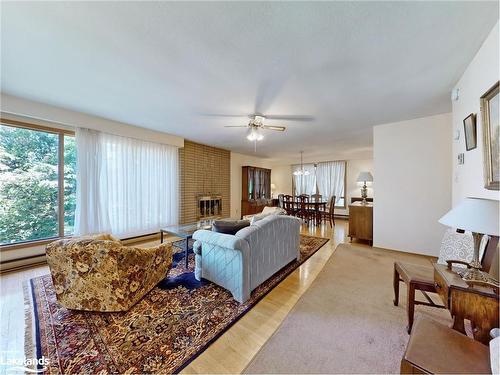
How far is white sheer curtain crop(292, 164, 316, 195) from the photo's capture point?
25.8ft

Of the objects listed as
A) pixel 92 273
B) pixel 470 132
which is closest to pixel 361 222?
pixel 470 132

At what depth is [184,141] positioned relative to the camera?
512 cm

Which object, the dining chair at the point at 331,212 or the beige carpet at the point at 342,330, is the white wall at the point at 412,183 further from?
the dining chair at the point at 331,212

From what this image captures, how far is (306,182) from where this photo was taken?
7.98 meters

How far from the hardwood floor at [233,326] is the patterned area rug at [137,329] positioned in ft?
0.21

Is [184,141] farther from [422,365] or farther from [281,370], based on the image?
[422,365]

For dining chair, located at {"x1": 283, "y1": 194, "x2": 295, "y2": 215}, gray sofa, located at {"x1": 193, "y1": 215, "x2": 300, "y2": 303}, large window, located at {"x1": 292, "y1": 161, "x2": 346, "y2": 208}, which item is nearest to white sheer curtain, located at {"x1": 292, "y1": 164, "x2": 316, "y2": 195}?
large window, located at {"x1": 292, "y1": 161, "x2": 346, "y2": 208}

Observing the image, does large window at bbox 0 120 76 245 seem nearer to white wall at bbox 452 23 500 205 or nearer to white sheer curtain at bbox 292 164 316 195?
white wall at bbox 452 23 500 205

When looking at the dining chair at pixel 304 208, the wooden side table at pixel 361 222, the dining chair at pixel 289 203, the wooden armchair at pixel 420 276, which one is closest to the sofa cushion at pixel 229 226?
the wooden armchair at pixel 420 276

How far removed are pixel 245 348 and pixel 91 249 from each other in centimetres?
160

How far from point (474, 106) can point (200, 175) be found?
5.26 metres

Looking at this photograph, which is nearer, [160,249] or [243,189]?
[160,249]

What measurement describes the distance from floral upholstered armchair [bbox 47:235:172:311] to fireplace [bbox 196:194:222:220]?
3646 mm

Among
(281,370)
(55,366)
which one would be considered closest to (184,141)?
(55,366)
